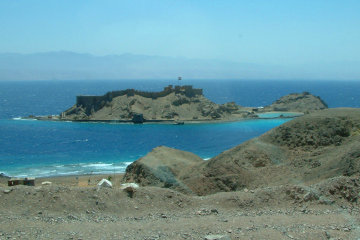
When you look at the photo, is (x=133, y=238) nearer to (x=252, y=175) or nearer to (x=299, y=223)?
(x=299, y=223)

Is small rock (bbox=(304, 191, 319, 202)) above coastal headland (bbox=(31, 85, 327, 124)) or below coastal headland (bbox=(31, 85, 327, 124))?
above

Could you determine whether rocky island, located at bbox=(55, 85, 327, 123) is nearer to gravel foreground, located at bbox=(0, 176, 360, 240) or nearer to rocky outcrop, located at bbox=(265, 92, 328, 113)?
rocky outcrop, located at bbox=(265, 92, 328, 113)

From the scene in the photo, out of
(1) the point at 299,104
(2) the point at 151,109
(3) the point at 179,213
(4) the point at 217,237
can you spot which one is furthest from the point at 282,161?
(1) the point at 299,104

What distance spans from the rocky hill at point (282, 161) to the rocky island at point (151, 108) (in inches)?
2027

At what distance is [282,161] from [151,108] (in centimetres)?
5931

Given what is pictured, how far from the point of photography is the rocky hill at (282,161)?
19366 millimetres

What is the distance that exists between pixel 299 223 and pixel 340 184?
3047 millimetres

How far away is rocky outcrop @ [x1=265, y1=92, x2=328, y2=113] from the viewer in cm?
9269

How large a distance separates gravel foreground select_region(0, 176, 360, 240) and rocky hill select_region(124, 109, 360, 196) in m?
4.08

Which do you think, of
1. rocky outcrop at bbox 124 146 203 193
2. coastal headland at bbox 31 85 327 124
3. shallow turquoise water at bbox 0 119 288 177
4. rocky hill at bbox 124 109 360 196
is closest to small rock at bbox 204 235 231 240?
rocky hill at bbox 124 109 360 196

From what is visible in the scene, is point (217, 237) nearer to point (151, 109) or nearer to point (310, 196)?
point (310, 196)

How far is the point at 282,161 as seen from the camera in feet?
73.6

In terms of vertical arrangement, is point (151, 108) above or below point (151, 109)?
above

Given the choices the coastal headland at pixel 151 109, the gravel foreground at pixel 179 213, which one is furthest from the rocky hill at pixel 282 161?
A: the coastal headland at pixel 151 109
